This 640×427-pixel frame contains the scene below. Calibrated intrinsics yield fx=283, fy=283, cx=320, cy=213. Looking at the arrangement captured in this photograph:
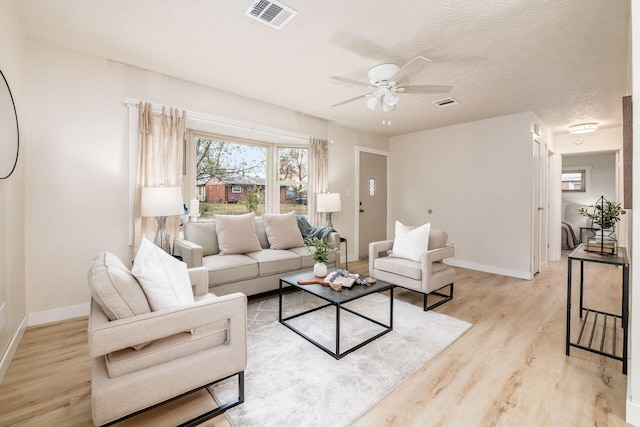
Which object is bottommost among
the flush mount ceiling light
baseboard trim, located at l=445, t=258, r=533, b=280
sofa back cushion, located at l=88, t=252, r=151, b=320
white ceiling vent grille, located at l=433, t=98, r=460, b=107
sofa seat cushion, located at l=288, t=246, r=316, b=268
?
baseboard trim, located at l=445, t=258, r=533, b=280

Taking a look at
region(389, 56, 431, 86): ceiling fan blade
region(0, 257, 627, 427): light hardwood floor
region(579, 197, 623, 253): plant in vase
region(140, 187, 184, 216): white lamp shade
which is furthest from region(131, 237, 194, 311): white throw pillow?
region(579, 197, 623, 253): plant in vase

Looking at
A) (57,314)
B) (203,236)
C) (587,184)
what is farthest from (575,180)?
(57,314)

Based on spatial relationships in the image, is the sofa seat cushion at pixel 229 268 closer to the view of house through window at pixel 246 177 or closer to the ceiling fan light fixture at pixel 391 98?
the view of house through window at pixel 246 177

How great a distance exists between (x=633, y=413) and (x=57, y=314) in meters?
4.30

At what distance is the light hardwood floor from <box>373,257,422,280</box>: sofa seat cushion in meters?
0.61

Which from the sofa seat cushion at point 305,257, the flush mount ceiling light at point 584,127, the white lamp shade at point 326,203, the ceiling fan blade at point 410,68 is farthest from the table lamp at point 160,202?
the flush mount ceiling light at point 584,127

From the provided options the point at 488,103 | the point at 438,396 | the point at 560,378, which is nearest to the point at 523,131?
the point at 488,103

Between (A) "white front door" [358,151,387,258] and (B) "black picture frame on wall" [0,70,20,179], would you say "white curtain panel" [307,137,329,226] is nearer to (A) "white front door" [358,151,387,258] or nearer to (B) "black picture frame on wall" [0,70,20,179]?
(A) "white front door" [358,151,387,258]

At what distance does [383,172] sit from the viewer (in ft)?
19.6

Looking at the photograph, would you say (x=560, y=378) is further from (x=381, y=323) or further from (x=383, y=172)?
(x=383, y=172)

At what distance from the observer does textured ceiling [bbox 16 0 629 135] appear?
2.04 metres

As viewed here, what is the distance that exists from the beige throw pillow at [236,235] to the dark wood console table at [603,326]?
2991mm

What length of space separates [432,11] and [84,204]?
3.52m

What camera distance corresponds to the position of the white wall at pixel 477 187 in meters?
4.34
